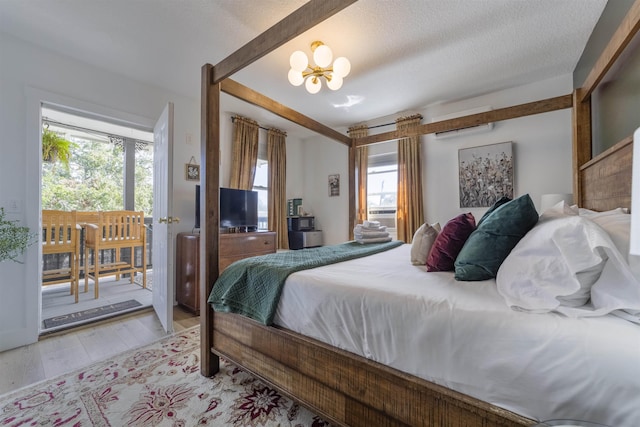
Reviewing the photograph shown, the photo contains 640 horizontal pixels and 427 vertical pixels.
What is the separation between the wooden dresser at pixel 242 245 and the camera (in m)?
2.97

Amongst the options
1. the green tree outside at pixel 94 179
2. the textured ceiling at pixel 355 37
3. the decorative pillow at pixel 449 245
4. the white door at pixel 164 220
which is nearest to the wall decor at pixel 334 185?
the textured ceiling at pixel 355 37

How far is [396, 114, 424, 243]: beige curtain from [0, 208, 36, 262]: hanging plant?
3947mm

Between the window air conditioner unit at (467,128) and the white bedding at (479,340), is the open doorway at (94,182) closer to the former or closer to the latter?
the white bedding at (479,340)

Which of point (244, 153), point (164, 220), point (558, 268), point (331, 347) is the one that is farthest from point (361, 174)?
→ point (558, 268)

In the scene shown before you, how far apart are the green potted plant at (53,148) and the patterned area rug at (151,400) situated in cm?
325

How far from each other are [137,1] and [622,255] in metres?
2.91

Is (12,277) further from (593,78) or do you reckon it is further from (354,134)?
(593,78)

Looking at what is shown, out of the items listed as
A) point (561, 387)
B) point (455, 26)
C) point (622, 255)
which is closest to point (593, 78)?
point (455, 26)

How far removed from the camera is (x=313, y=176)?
501cm

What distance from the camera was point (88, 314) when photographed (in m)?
2.79

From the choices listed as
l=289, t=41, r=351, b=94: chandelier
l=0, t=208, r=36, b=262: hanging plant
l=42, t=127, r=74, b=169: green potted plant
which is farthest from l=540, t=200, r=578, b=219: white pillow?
l=42, t=127, r=74, b=169: green potted plant

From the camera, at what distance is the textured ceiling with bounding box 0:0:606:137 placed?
1.92 metres

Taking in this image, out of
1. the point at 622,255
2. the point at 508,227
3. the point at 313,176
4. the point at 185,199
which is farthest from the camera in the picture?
the point at 313,176

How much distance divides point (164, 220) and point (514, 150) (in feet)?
12.8
